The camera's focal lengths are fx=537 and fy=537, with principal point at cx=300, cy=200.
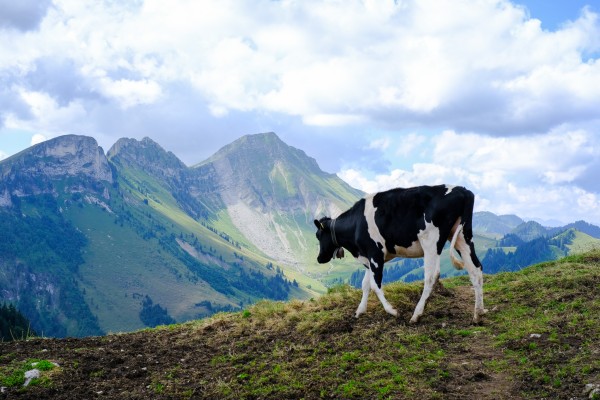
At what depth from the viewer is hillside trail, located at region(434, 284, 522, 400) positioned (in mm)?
9648

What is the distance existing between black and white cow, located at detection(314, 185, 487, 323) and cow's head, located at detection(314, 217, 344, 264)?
1167 millimetres

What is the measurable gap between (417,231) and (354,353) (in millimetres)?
4164

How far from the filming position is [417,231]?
48.3ft

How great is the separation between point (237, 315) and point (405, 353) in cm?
749

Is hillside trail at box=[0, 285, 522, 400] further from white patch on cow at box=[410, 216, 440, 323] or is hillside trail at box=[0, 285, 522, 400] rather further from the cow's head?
the cow's head

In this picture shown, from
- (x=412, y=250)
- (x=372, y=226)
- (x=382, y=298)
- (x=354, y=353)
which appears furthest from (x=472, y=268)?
(x=354, y=353)

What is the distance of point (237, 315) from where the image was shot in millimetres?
A: 17922

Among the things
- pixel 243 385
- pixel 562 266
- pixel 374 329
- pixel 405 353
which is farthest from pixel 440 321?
pixel 562 266

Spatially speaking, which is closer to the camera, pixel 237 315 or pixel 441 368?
pixel 441 368

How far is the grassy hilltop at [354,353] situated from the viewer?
10242mm

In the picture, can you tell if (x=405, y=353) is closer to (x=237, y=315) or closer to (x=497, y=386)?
(x=497, y=386)

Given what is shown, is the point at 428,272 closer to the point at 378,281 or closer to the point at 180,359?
the point at 378,281

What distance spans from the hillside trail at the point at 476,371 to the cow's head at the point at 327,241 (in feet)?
16.0

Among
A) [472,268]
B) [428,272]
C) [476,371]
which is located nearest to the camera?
[476,371]
